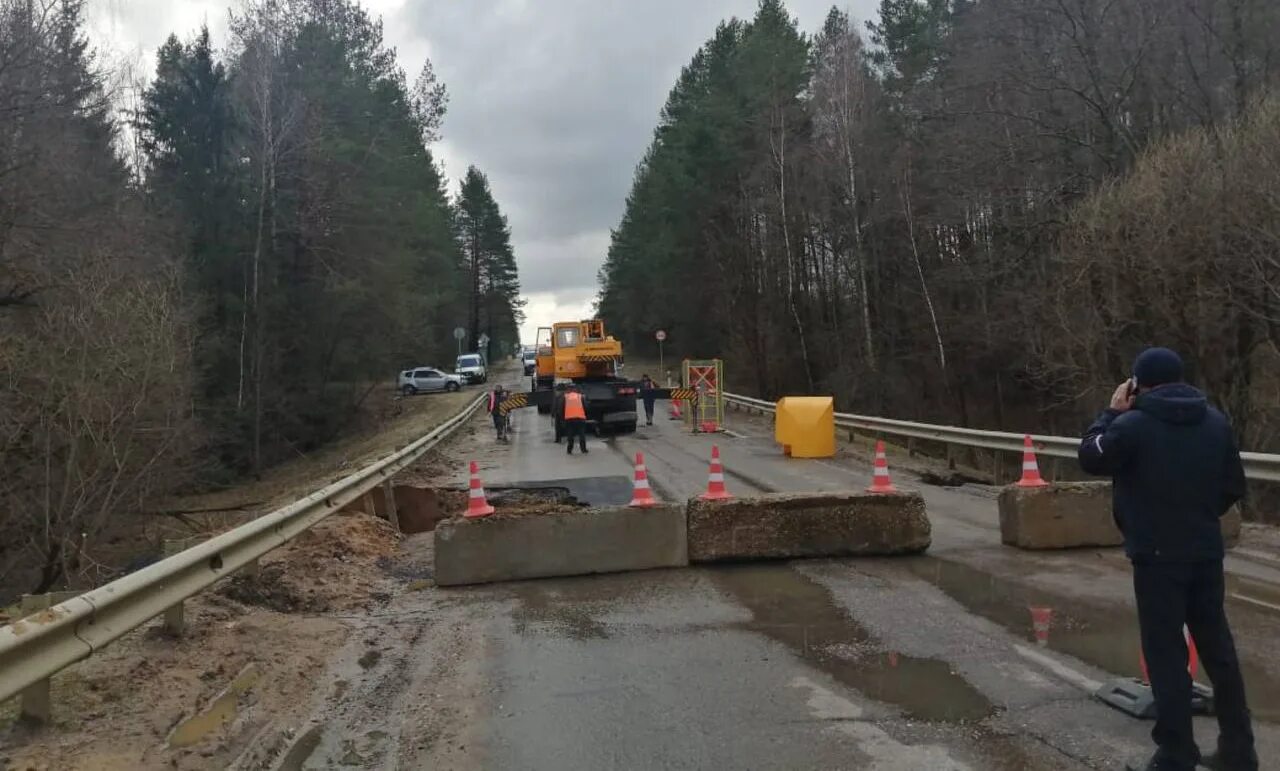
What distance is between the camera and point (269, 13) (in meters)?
35.3

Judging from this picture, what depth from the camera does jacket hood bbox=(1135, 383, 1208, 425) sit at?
407 centimetres

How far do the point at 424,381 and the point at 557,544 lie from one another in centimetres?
4849

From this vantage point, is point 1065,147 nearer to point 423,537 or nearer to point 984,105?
point 984,105

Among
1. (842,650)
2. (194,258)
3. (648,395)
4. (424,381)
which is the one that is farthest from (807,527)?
(424,381)

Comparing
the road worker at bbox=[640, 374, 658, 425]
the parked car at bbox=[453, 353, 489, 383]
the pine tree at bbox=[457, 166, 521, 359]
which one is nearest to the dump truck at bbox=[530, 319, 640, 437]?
the road worker at bbox=[640, 374, 658, 425]

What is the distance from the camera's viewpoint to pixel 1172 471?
4.02 m

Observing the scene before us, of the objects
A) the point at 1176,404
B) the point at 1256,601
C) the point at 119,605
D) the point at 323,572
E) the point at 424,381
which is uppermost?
the point at 1176,404

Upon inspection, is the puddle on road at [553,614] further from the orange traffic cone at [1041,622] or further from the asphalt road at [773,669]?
the orange traffic cone at [1041,622]

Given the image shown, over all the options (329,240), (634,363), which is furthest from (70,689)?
(634,363)

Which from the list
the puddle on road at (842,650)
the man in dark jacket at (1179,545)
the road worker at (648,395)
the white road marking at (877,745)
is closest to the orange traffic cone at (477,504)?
the puddle on road at (842,650)

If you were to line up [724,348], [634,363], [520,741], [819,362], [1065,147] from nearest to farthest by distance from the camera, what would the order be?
[520,741]
[1065,147]
[819,362]
[724,348]
[634,363]

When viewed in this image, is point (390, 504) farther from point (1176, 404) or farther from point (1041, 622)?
point (1176, 404)

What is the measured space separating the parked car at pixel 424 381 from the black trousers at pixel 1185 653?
2087 inches

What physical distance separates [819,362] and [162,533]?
98.6 feet
